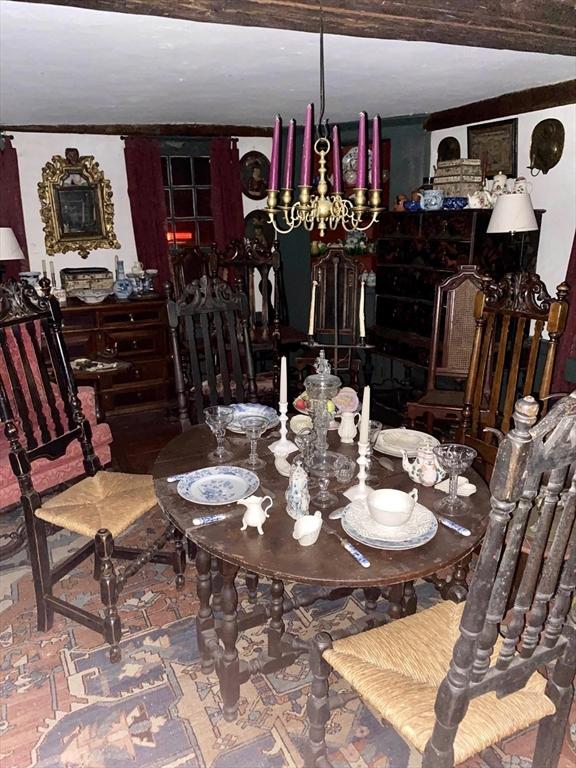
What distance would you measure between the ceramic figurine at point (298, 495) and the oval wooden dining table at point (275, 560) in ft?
0.17

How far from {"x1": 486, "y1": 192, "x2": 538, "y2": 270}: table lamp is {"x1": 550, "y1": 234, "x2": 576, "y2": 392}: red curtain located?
363 millimetres

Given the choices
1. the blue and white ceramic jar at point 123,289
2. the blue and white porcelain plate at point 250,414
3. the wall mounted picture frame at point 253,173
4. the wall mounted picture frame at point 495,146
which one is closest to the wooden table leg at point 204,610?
the blue and white porcelain plate at point 250,414

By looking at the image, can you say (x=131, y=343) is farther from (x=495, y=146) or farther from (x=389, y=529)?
(x=389, y=529)

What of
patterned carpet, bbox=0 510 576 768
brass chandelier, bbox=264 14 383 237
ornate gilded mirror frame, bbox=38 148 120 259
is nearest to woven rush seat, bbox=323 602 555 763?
Answer: patterned carpet, bbox=0 510 576 768

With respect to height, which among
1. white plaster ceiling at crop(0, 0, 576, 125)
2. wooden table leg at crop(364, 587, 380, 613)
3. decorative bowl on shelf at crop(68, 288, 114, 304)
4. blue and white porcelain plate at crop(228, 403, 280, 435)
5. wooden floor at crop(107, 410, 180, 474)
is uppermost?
white plaster ceiling at crop(0, 0, 576, 125)

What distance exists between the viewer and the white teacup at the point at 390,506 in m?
1.94

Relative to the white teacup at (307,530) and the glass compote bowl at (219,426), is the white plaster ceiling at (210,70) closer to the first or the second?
the glass compote bowl at (219,426)

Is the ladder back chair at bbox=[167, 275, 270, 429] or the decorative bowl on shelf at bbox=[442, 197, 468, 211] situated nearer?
Result: the ladder back chair at bbox=[167, 275, 270, 429]

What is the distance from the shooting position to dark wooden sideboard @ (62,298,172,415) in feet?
17.8

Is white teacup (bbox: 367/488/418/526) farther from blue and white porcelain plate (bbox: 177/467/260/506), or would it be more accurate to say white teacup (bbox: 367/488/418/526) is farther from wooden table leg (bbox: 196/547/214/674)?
wooden table leg (bbox: 196/547/214/674)

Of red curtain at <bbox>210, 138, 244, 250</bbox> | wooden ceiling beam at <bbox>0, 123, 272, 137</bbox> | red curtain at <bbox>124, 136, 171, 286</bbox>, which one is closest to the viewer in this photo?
wooden ceiling beam at <bbox>0, 123, 272, 137</bbox>

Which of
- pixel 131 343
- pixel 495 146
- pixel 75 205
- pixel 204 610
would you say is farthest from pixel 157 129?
pixel 204 610

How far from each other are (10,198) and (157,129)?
153cm

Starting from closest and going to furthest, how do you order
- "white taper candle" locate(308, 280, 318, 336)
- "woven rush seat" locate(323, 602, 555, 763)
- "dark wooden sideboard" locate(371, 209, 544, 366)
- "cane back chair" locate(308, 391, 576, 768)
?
"cane back chair" locate(308, 391, 576, 768) → "woven rush seat" locate(323, 602, 555, 763) → "dark wooden sideboard" locate(371, 209, 544, 366) → "white taper candle" locate(308, 280, 318, 336)
